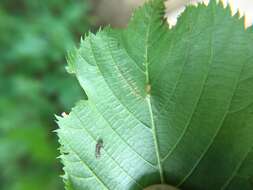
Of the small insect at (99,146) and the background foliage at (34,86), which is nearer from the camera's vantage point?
the small insect at (99,146)

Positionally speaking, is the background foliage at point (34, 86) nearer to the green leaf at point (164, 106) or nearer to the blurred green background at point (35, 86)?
the blurred green background at point (35, 86)

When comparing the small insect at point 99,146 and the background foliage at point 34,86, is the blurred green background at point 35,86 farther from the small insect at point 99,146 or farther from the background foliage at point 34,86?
the small insect at point 99,146

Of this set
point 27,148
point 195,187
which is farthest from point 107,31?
point 27,148

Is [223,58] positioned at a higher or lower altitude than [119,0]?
lower

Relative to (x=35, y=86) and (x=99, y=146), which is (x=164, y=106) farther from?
(x=35, y=86)

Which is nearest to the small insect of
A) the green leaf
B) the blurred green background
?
the green leaf

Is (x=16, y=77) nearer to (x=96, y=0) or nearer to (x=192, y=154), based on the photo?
(x=96, y=0)

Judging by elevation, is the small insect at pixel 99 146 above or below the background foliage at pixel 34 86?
below

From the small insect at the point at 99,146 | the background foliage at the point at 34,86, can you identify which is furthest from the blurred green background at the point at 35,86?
the small insect at the point at 99,146
